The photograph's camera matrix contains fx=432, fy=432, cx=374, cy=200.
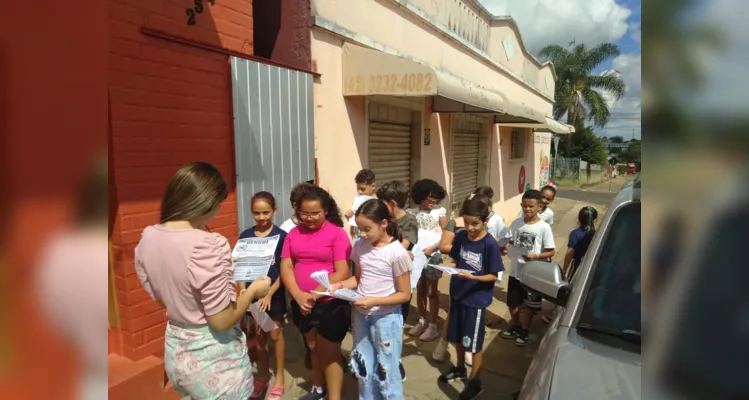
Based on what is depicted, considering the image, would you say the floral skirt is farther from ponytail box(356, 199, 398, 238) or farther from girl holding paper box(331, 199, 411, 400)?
ponytail box(356, 199, 398, 238)

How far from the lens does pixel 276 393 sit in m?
3.41

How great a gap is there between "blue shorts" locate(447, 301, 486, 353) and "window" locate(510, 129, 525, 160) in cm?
1051

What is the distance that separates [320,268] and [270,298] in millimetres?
583

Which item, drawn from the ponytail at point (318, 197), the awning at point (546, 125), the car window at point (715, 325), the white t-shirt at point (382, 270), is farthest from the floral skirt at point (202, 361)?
the awning at point (546, 125)

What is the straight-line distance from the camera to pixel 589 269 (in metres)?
2.26

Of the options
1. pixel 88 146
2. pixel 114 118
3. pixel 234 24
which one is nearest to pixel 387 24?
pixel 234 24

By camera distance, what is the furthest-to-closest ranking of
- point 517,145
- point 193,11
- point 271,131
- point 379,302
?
1. point 517,145
2. point 271,131
3. point 193,11
4. point 379,302

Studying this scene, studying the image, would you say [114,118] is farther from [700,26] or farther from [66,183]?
[700,26]

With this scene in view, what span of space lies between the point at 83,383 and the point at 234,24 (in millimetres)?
3965

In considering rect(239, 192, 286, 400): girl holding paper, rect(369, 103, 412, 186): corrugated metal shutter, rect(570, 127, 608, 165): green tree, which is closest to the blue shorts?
rect(239, 192, 286, 400): girl holding paper

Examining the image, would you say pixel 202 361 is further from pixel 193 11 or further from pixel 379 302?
pixel 193 11

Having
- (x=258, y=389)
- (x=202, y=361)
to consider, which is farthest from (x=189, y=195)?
(x=258, y=389)

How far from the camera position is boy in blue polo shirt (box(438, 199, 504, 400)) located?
332 centimetres

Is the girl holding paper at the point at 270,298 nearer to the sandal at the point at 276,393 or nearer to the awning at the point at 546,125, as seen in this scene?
the sandal at the point at 276,393
